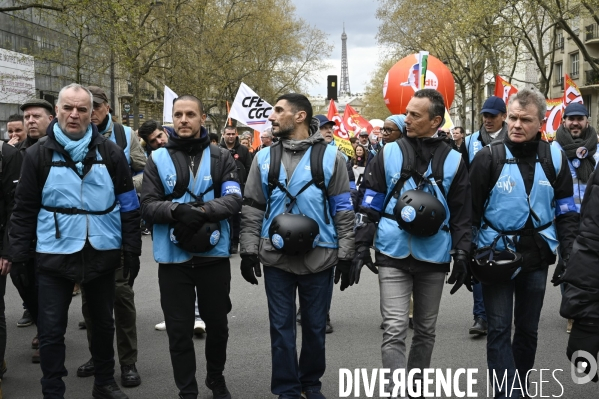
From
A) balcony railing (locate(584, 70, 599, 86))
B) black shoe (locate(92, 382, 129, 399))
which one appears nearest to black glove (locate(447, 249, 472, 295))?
black shoe (locate(92, 382, 129, 399))

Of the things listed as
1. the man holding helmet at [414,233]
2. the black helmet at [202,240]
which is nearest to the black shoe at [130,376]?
the black helmet at [202,240]

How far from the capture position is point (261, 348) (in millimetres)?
6074

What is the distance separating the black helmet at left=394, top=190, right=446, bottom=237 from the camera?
409cm

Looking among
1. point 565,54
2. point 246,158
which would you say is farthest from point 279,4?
point 246,158

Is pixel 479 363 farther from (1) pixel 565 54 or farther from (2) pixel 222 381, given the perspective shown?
(1) pixel 565 54

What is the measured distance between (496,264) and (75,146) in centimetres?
278

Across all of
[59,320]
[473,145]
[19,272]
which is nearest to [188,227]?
[59,320]

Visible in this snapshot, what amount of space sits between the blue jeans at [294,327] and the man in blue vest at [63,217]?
1079 mm

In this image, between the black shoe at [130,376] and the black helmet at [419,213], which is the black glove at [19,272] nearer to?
the black shoe at [130,376]

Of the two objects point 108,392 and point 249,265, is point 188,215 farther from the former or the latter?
point 108,392

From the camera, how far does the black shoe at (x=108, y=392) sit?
188 inches

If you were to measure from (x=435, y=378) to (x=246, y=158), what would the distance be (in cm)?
697

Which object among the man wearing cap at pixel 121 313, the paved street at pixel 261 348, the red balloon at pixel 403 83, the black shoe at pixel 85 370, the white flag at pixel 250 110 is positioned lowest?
the paved street at pixel 261 348

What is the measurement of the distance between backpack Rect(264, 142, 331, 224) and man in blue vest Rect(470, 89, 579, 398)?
0.96 metres
